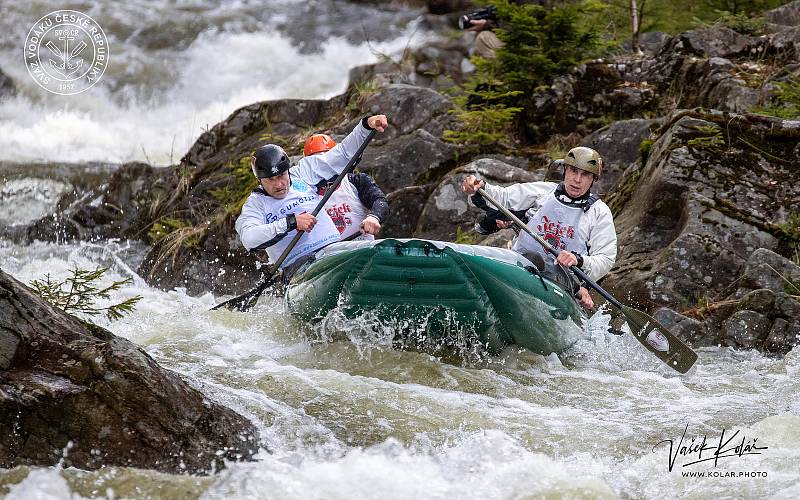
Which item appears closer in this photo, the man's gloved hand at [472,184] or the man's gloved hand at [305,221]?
the man's gloved hand at [472,184]

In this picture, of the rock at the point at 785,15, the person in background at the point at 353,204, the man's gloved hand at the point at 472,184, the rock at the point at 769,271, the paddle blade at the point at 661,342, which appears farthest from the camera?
the rock at the point at 785,15

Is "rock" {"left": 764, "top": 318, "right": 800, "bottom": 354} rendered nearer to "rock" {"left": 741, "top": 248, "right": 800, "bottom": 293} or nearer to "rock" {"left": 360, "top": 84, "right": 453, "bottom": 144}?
"rock" {"left": 741, "top": 248, "right": 800, "bottom": 293}

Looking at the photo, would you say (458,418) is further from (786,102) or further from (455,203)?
(786,102)

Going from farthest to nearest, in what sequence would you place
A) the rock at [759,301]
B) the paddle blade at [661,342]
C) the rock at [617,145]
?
the rock at [617,145] < the rock at [759,301] < the paddle blade at [661,342]

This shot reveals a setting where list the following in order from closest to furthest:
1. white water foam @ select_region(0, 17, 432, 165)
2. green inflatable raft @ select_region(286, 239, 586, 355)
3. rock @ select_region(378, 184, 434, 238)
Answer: green inflatable raft @ select_region(286, 239, 586, 355) → rock @ select_region(378, 184, 434, 238) → white water foam @ select_region(0, 17, 432, 165)

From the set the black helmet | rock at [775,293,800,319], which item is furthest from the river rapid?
the black helmet

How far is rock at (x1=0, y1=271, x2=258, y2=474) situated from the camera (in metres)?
3.65

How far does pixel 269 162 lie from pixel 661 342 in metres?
3.28

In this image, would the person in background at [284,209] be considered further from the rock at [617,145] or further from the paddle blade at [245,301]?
the rock at [617,145]

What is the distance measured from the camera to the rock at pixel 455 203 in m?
9.98

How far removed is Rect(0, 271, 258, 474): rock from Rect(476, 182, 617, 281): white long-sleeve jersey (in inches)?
140

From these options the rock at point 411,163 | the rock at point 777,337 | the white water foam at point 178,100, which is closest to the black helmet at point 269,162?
the rock at point 411,163

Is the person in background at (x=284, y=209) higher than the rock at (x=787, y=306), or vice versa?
the person in background at (x=284, y=209)

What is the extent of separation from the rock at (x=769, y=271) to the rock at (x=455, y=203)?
299 centimetres
